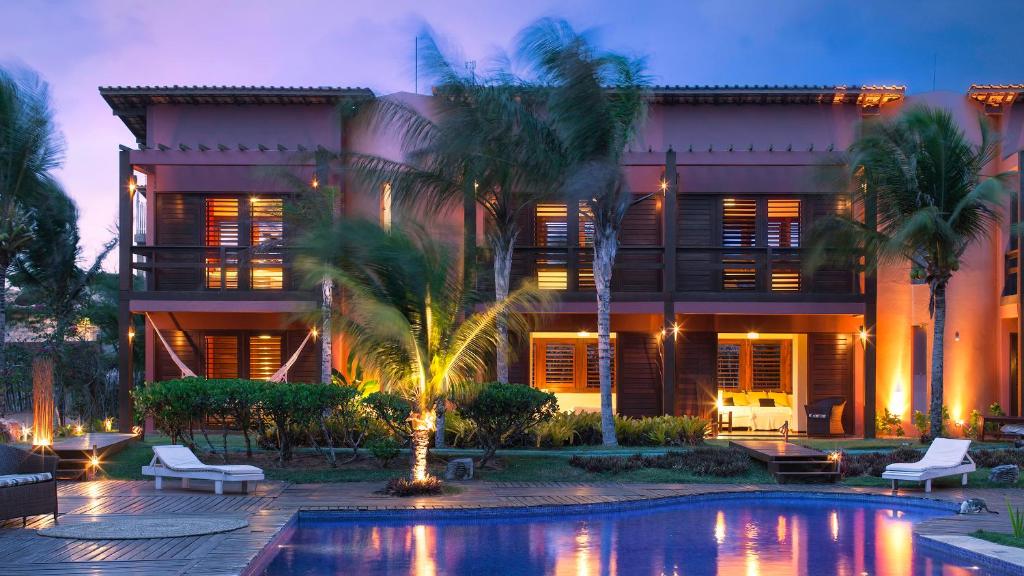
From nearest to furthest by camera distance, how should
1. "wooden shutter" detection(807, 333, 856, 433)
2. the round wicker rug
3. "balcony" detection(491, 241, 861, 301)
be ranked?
the round wicker rug → "balcony" detection(491, 241, 861, 301) → "wooden shutter" detection(807, 333, 856, 433)

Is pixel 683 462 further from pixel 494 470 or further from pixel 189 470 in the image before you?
pixel 189 470

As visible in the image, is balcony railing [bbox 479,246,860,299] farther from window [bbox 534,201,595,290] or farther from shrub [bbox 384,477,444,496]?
shrub [bbox 384,477,444,496]

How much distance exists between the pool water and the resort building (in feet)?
21.3

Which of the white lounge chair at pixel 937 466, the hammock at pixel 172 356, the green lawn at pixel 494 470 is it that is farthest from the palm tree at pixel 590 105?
the hammock at pixel 172 356

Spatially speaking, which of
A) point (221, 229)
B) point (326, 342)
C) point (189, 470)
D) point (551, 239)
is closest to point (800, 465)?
point (551, 239)

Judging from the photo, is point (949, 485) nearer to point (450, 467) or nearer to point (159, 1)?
point (450, 467)

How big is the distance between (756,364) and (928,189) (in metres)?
5.89

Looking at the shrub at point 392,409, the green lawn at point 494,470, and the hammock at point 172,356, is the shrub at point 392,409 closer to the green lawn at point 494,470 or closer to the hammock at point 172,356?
the green lawn at point 494,470

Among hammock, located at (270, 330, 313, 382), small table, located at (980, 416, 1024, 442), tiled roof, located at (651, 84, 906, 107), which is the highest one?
tiled roof, located at (651, 84, 906, 107)

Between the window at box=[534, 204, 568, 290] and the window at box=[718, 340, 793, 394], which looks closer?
the window at box=[534, 204, 568, 290]

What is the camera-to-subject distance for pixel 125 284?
58.1 feet

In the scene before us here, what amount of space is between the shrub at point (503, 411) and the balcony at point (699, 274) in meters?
4.30

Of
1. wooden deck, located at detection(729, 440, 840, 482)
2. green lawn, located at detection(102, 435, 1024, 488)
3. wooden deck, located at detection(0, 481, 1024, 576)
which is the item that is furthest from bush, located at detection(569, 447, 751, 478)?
wooden deck, located at detection(0, 481, 1024, 576)

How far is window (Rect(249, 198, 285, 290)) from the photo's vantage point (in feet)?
60.3
